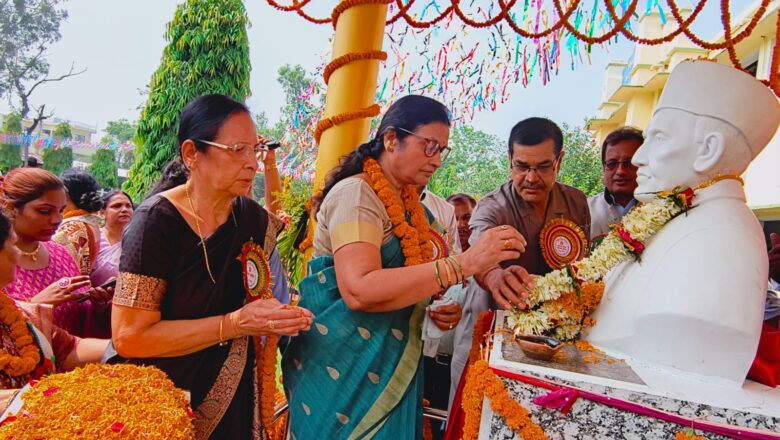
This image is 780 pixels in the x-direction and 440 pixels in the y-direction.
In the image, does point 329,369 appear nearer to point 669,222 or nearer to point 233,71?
point 669,222

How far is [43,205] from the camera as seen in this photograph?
7.42ft

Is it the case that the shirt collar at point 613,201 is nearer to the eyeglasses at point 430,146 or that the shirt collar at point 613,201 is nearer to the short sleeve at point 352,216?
the eyeglasses at point 430,146

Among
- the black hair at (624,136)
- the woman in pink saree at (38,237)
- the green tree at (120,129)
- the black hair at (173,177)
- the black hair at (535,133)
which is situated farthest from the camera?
the green tree at (120,129)

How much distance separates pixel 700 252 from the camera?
140 centimetres

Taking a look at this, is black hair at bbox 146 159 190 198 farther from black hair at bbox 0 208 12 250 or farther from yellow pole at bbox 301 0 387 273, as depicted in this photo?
yellow pole at bbox 301 0 387 273

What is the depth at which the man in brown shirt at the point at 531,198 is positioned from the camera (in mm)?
2383

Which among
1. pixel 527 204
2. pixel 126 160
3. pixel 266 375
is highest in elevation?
pixel 126 160

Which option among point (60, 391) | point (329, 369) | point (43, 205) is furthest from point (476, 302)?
point (43, 205)

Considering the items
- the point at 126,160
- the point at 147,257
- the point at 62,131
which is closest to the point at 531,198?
the point at 147,257

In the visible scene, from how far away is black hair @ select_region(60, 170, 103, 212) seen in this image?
373 centimetres

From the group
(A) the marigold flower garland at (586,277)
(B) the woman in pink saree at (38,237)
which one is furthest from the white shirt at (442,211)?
(B) the woman in pink saree at (38,237)

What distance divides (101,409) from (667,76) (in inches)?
420

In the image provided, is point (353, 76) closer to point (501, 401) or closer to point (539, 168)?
point (539, 168)

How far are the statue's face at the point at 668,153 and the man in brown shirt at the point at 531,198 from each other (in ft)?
2.32
